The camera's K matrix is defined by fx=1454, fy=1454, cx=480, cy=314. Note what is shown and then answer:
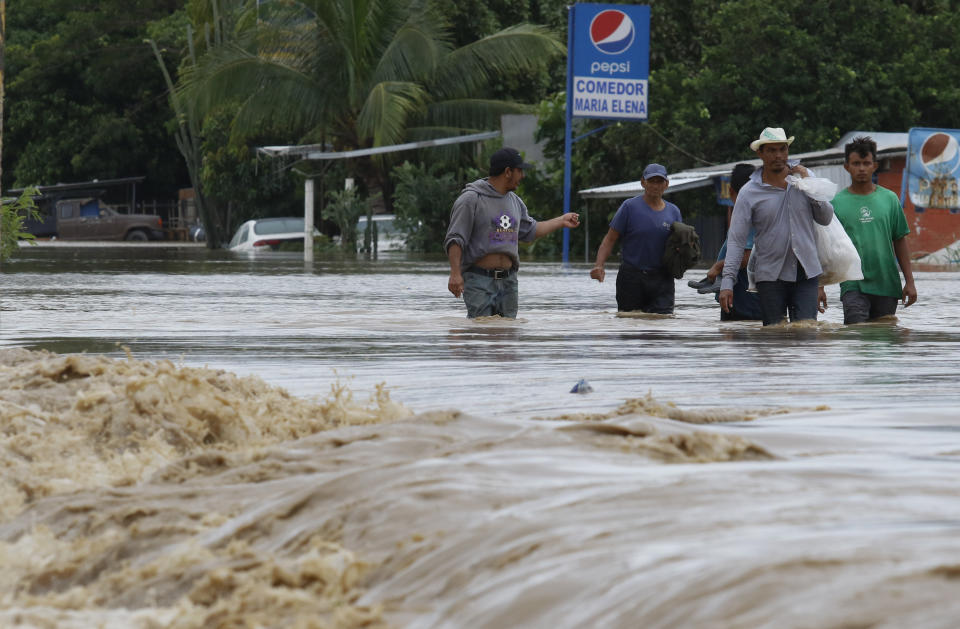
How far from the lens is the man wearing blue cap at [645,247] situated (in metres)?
9.69

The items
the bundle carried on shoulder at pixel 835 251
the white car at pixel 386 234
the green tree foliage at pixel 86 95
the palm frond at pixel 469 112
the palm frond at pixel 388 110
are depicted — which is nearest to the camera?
the bundle carried on shoulder at pixel 835 251

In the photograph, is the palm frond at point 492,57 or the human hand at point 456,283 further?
the palm frond at point 492,57

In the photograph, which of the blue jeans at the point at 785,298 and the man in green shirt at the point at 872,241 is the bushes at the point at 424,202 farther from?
the blue jeans at the point at 785,298

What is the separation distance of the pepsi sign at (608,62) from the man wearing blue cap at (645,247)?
660 inches

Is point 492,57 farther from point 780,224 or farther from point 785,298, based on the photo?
point 780,224

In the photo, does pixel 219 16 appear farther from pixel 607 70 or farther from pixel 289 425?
pixel 289 425

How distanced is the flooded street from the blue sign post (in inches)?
810

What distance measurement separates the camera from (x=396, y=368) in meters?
6.05

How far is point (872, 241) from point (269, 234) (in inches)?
1112

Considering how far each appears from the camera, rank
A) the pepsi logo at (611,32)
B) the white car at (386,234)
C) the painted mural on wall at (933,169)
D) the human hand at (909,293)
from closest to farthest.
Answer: the human hand at (909,293) → the painted mural on wall at (933,169) → the pepsi logo at (611,32) → the white car at (386,234)

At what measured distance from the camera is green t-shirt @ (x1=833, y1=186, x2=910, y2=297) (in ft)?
28.2

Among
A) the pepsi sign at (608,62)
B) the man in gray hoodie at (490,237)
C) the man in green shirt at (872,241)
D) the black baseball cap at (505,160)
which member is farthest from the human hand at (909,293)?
the pepsi sign at (608,62)

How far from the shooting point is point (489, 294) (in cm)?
916

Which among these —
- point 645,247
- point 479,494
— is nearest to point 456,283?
point 645,247
